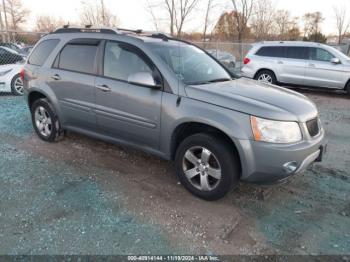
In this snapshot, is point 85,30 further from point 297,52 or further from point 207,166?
point 297,52

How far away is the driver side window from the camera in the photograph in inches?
152

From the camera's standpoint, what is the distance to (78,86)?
4.39m

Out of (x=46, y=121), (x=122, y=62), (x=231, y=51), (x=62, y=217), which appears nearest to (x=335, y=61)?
(x=231, y=51)

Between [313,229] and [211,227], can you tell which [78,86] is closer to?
[211,227]

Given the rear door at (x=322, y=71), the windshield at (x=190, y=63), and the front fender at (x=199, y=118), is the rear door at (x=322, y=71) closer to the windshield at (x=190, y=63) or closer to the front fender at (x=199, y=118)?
the windshield at (x=190, y=63)

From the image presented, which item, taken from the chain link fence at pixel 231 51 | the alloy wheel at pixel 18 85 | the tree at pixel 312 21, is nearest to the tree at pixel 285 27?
the tree at pixel 312 21

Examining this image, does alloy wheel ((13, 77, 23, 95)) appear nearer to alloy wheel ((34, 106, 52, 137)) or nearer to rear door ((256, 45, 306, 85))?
alloy wheel ((34, 106, 52, 137))

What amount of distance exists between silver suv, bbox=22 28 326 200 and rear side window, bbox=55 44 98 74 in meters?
0.02

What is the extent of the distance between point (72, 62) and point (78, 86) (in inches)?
16.8

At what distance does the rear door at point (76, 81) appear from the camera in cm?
430

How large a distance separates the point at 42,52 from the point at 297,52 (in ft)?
27.9

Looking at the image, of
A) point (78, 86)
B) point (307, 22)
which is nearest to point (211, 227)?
point (78, 86)

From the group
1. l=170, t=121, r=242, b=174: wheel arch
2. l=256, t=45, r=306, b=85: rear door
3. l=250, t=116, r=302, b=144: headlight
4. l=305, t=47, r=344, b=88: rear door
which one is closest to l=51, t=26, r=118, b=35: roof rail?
l=170, t=121, r=242, b=174: wheel arch

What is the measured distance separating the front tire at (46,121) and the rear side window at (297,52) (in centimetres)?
846
